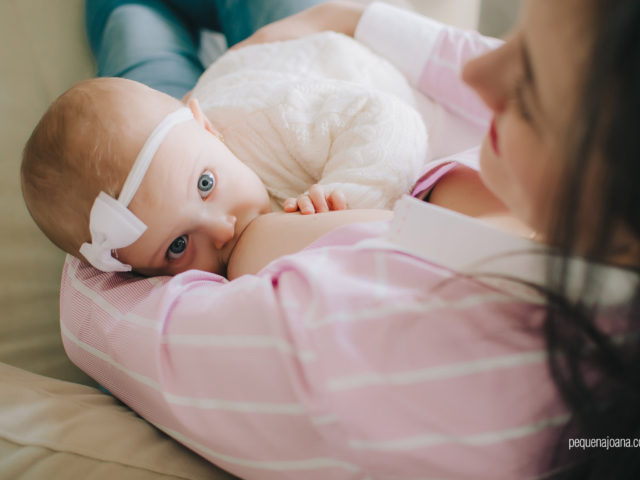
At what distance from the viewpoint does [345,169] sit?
817 mm

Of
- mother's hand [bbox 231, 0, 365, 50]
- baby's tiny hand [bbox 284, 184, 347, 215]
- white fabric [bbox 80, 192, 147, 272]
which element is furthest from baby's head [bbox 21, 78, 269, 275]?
mother's hand [bbox 231, 0, 365, 50]

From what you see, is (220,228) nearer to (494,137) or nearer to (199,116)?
(199,116)

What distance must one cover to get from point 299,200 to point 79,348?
398 millimetres

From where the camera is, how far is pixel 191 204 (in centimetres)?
73

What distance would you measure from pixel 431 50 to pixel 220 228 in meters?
0.61

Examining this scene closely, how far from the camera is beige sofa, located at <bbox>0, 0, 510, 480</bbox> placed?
0.60m

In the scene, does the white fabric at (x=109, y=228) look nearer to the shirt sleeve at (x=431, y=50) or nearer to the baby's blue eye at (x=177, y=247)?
the baby's blue eye at (x=177, y=247)

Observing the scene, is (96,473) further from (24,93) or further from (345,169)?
(24,93)

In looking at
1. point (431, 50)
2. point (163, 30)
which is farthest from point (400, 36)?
point (163, 30)

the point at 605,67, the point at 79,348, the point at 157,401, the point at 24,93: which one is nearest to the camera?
the point at 605,67

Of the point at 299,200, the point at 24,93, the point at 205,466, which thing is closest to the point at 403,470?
the point at 205,466

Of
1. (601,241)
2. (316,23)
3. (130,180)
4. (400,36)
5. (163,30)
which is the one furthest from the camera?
(163,30)

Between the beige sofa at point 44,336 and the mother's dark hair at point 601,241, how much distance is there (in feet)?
1.46

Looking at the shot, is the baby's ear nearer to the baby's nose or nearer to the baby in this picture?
the baby
